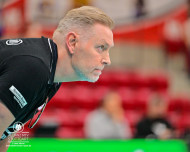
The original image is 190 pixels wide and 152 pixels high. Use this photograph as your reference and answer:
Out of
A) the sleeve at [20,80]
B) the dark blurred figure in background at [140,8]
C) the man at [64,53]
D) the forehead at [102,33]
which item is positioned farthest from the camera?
the dark blurred figure in background at [140,8]

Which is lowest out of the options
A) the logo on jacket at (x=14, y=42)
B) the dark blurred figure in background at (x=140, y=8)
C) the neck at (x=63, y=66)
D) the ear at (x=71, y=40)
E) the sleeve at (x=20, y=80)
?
the sleeve at (x=20, y=80)

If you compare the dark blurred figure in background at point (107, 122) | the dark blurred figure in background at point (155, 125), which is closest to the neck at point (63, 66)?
the dark blurred figure in background at point (155, 125)

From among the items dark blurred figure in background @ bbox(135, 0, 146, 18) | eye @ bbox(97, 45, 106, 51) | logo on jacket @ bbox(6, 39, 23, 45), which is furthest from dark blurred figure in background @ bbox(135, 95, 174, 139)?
dark blurred figure in background @ bbox(135, 0, 146, 18)

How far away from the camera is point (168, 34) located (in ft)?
32.6

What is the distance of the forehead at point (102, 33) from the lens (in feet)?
7.00

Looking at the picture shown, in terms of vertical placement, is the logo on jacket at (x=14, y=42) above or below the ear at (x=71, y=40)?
below

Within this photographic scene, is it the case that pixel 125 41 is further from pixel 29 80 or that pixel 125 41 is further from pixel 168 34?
pixel 29 80

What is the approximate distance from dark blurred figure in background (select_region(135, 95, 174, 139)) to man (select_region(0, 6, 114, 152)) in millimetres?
3216

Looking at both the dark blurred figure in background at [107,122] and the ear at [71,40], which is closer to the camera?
the ear at [71,40]

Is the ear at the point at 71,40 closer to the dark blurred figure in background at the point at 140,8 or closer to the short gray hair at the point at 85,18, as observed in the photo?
the short gray hair at the point at 85,18

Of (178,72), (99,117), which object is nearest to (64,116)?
(99,117)

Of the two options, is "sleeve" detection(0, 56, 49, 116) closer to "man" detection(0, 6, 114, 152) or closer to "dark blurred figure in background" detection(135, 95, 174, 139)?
"man" detection(0, 6, 114, 152)

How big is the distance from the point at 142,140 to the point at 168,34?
5.69 metres

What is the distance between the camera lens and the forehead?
2.13 m
